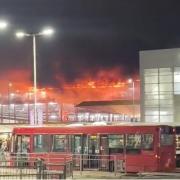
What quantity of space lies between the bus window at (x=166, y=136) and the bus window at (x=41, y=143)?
7.24 m

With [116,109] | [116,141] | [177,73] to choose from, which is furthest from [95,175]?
[116,109]

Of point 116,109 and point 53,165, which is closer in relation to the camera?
point 53,165

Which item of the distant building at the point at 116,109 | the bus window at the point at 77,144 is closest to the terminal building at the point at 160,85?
the bus window at the point at 77,144

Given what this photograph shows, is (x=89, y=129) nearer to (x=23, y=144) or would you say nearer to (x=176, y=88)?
(x=23, y=144)

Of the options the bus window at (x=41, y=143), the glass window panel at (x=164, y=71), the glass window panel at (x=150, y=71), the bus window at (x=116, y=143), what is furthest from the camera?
the glass window panel at (x=150, y=71)

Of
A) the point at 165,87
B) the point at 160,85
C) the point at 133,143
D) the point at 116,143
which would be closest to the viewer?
the point at 133,143

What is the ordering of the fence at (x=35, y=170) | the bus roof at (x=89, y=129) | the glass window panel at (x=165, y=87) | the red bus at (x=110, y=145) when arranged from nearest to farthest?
the fence at (x=35, y=170) → the red bus at (x=110, y=145) → the bus roof at (x=89, y=129) → the glass window panel at (x=165, y=87)

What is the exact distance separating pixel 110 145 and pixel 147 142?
230 centimetres

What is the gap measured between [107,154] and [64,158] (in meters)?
2.62

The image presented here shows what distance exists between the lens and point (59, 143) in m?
33.1

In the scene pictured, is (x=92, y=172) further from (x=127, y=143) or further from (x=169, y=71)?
(x=169, y=71)

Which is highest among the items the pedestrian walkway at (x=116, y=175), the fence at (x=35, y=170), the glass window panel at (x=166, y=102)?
the glass window panel at (x=166, y=102)

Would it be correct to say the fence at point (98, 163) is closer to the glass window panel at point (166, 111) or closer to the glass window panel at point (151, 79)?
the glass window panel at point (166, 111)

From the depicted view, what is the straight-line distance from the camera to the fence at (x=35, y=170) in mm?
21438
